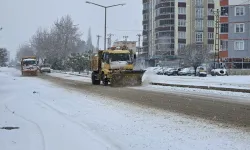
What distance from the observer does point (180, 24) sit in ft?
381

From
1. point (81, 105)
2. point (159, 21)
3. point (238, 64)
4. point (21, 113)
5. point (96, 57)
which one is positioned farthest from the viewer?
point (159, 21)

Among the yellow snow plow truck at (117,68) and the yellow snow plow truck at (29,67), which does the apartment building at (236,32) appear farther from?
the yellow snow plow truck at (117,68)

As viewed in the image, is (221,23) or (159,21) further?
(159,21)

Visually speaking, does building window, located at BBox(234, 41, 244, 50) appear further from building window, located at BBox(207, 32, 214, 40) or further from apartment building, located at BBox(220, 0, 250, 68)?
building window, located at BBox(207, 32, 214, 40)

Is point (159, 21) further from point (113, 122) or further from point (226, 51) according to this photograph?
point (113, 122)

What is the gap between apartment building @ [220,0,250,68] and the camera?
73250mm

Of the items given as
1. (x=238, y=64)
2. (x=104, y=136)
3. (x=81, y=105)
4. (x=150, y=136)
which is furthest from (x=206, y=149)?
(x=238, y=64)

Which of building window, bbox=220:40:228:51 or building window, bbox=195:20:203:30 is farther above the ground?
building window, bbox=195:20:203:30

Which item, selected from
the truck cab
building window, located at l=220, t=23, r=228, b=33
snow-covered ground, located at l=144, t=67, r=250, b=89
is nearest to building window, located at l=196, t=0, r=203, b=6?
building window, located at l=220, t=23, r=228, b=33

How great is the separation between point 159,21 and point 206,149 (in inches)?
4342

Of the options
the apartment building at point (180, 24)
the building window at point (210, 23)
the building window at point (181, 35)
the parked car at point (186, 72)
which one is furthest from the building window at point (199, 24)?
the parked car at point (186, 72)

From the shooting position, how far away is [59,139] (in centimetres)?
1006

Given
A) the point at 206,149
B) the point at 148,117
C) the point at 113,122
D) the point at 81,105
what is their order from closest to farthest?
the point at 206,149, the point at 113,122, the point at 148,117, the point at 81,105

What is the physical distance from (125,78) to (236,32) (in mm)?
45192
